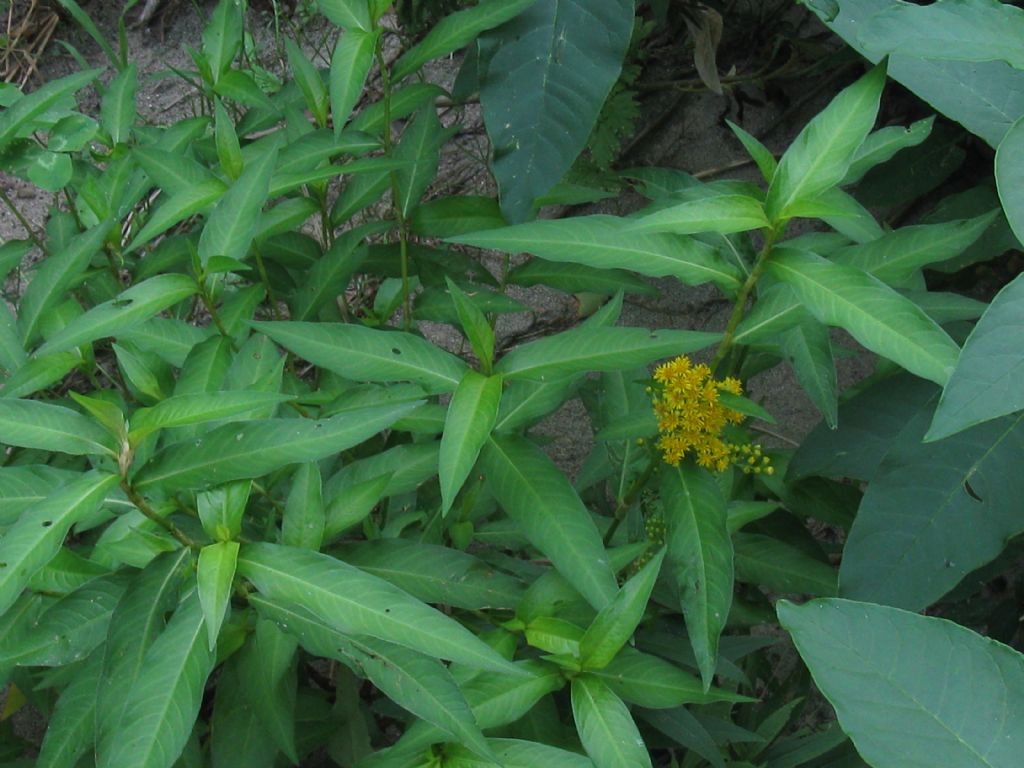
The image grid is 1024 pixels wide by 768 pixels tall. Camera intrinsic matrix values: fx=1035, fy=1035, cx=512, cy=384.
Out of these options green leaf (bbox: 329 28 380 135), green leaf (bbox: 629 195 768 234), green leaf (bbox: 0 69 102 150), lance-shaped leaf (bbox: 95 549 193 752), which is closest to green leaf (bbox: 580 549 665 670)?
green leaf (bbox: 629 195 768 234)

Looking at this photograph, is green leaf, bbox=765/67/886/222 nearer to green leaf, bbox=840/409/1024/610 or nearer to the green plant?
the green plant

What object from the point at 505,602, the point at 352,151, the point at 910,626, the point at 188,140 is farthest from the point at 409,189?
the point at 910,626

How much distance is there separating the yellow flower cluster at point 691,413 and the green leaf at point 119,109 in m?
1.16

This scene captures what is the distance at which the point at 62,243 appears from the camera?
1789 millimetres

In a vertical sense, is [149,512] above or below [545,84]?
below

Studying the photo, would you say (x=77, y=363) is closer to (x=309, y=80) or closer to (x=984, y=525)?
(x=309, y=80)

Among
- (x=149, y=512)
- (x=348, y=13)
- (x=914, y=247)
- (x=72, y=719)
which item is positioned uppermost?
(x=348, y=13)

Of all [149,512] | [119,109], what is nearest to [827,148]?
[149,512]

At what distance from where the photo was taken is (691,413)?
1232 mm

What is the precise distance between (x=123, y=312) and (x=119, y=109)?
73cm

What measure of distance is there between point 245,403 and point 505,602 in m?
0.46

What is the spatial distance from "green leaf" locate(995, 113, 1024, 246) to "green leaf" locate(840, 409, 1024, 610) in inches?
17.8

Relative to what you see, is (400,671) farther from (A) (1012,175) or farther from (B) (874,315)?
(A) (1012,175)

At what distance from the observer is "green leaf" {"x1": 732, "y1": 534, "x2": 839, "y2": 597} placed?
1516mm
